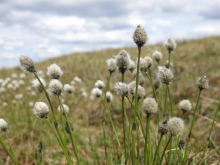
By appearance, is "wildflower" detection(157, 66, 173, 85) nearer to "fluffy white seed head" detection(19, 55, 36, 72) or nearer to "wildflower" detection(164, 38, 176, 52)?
"wildflower" detection(164, 38, 176, 52)

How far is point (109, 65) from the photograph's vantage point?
2.04 m

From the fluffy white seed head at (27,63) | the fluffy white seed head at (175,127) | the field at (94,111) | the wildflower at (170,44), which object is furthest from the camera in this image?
the field at (94,111)

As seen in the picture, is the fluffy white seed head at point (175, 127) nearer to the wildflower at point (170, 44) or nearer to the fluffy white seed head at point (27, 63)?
the fluffy white seed head at point (27, 63)

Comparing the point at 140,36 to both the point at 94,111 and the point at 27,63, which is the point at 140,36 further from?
the point at 94,111

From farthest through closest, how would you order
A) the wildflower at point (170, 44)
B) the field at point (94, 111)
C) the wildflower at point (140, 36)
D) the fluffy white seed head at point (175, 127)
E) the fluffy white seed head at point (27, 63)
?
the field at point (94, 111) < the wildflower at point (170, 44) < the fluffy white seed head at point (27, 63) < the wildflower at point (140, 36) < the fluffy white seed head at point (175, 127)

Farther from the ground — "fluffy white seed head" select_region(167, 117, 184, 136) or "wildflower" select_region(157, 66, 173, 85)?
"wildflower" select_region(157, 66, 173, 85)

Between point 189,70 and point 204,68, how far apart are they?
440mm

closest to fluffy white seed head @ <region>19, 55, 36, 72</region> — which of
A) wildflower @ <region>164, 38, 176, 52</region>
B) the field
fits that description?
the field

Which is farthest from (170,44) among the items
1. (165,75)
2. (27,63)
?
(27,63)

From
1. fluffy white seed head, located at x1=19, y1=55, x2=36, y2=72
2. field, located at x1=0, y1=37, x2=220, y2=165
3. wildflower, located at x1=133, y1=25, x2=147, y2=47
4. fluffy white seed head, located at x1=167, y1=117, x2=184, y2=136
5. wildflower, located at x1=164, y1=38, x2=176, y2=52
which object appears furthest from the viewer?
field, located at x1=0, y1=37, x2=220, y2=165

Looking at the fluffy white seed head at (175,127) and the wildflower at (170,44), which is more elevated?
the wildflower at (170,44)

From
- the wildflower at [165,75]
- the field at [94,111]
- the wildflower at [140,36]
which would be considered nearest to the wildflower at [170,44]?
the field at [94,111]

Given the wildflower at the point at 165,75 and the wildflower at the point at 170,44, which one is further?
the wildflower at the point at 170,44

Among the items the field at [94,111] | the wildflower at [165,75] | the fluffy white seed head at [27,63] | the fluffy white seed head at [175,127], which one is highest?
the fluffy white seed head at [27,63]
